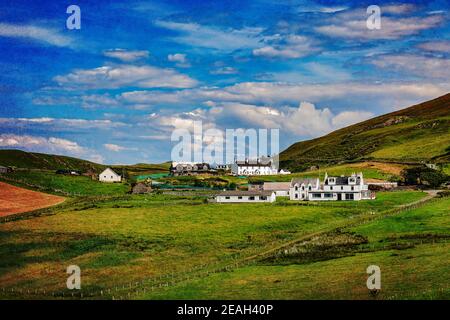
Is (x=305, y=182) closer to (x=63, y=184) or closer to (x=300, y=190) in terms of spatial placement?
(x=300, y=190)

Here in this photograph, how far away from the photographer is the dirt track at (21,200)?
103062mm

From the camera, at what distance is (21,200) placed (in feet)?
367

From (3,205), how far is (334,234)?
63.6 m

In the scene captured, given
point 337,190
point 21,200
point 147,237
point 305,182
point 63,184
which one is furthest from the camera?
point 63,184

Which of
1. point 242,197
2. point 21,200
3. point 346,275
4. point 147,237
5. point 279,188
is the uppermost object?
point 279,188

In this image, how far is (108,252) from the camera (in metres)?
69.2

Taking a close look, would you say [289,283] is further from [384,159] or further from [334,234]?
[384,159]

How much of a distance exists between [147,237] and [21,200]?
4536cm

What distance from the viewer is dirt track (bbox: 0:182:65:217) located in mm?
103062

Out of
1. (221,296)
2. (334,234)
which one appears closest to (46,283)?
(221,296)

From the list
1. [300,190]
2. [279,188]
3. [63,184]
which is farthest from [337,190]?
[63,184]

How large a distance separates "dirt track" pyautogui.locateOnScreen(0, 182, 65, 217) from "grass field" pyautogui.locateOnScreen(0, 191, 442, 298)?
8288 mm

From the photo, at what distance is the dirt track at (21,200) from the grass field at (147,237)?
8288 millimetres

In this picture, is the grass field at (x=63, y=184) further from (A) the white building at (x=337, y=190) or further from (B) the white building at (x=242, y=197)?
(A) the white building at (x=337, y=190)
